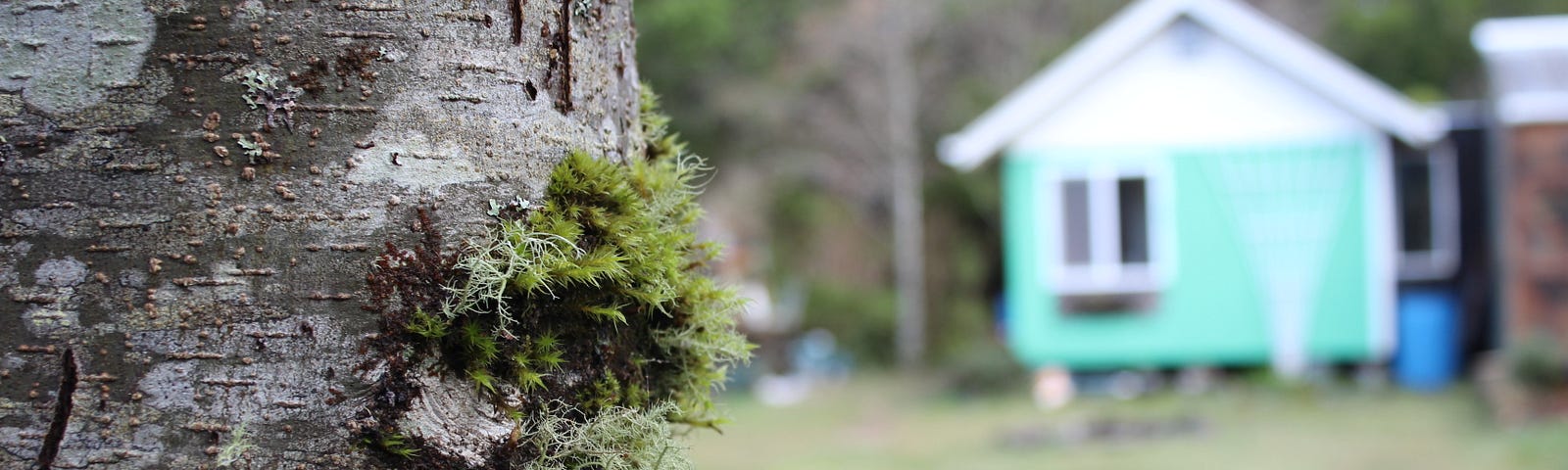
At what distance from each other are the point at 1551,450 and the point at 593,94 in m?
9.66

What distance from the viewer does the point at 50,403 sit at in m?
1.21

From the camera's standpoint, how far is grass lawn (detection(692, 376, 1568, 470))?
9.41m

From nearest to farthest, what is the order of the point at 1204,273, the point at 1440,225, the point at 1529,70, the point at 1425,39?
1. the point at 1529,70
2. the point at 1204,273
3. the point at 1440,225
4. the point at 1425,39

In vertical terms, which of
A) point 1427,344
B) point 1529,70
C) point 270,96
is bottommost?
point 1427,344

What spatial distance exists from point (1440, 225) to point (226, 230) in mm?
15205

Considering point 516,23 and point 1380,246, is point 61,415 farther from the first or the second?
point 1380,246

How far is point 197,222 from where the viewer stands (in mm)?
1210

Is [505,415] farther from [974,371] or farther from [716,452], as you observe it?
[974,371]

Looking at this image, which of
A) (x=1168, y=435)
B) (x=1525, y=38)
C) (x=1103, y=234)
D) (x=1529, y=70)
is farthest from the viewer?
(x=1103, y=234)

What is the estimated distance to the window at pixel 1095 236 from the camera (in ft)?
44.1

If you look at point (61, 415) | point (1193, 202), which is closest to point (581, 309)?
point (61, 415)

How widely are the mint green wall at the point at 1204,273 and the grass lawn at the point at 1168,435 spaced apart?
67 centimetres

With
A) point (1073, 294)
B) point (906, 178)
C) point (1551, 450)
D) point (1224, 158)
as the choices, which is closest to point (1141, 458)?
point (1551, 450)

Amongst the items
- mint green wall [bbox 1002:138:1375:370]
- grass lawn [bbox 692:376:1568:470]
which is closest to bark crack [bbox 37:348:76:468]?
grass lawn [bbox 692:376:1568:470]
